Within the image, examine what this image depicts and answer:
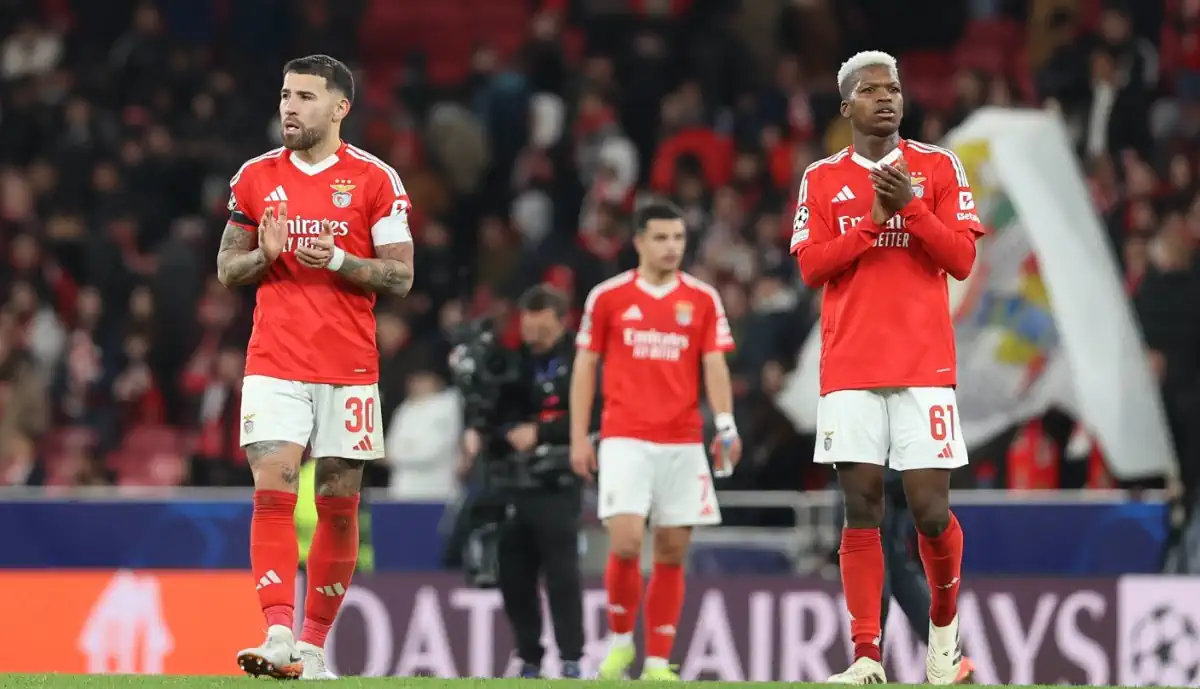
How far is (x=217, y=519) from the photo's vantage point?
48.4 ft

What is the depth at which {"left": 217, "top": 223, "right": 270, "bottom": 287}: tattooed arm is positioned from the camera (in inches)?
313

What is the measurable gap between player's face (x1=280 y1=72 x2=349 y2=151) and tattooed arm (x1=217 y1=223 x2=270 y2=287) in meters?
0.39

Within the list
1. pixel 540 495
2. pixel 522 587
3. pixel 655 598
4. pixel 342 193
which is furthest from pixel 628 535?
pixel 342 193

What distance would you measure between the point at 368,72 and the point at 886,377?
14601 mm

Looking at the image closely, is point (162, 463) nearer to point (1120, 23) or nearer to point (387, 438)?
point (387, 438)

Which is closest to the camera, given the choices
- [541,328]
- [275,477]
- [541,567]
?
[275,477]

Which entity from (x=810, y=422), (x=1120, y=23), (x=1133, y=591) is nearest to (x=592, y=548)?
(x=810, y=422)

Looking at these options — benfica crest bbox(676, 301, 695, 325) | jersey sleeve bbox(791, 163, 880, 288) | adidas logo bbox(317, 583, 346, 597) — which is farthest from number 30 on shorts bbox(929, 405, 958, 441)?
benfica crest bbox(676, 301, 695, 325)

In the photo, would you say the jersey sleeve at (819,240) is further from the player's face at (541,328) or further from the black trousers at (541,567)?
the black trousers at (541,567)

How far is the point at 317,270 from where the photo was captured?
8.07m

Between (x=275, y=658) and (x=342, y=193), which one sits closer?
(x=275, y=658)

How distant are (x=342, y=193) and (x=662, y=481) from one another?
3.28 meters

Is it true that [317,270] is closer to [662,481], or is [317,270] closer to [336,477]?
[336,477]

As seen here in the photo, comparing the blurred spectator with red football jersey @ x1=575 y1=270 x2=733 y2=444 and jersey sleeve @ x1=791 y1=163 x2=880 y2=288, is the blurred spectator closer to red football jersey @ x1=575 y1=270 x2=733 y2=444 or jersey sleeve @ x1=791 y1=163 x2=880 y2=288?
red football jersey @ x1=575 y1=270 x2=733 y2=444
